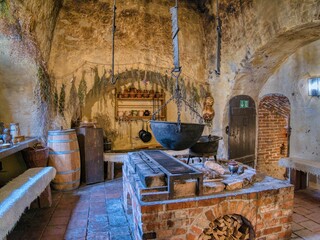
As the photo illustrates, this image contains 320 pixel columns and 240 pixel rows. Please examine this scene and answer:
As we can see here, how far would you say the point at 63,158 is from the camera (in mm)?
3523

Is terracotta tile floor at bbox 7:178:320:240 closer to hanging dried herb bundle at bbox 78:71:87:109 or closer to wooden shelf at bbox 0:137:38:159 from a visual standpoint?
wooden shelf at bbox 0:137:38:159

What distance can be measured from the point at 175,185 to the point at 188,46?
11.6ft

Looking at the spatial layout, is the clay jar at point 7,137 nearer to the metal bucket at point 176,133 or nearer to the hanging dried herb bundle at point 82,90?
the hanging dried herb bundle at point 82,90

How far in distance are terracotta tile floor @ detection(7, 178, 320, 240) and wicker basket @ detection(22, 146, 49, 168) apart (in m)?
0.55

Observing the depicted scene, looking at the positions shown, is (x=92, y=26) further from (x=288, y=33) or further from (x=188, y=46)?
(x=288, y=33)

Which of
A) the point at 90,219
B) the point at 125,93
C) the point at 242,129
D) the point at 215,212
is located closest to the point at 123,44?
the point at 125,93

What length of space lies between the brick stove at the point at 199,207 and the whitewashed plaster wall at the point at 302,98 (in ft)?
7.19

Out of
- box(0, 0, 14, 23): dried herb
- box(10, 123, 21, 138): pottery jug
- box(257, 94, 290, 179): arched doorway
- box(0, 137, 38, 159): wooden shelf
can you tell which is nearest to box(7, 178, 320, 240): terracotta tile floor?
box(0, 137, 38, 159): wooden shelf

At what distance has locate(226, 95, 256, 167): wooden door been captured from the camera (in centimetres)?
434

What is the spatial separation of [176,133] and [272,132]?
384cm

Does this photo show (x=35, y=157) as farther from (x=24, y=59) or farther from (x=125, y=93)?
(x=125, y=93)

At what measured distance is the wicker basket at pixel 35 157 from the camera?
3.24 metres

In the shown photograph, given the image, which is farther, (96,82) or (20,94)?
(96,82)

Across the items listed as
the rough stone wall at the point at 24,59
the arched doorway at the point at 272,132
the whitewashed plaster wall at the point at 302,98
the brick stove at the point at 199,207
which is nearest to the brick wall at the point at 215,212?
the brick stove at the point at 199,207
